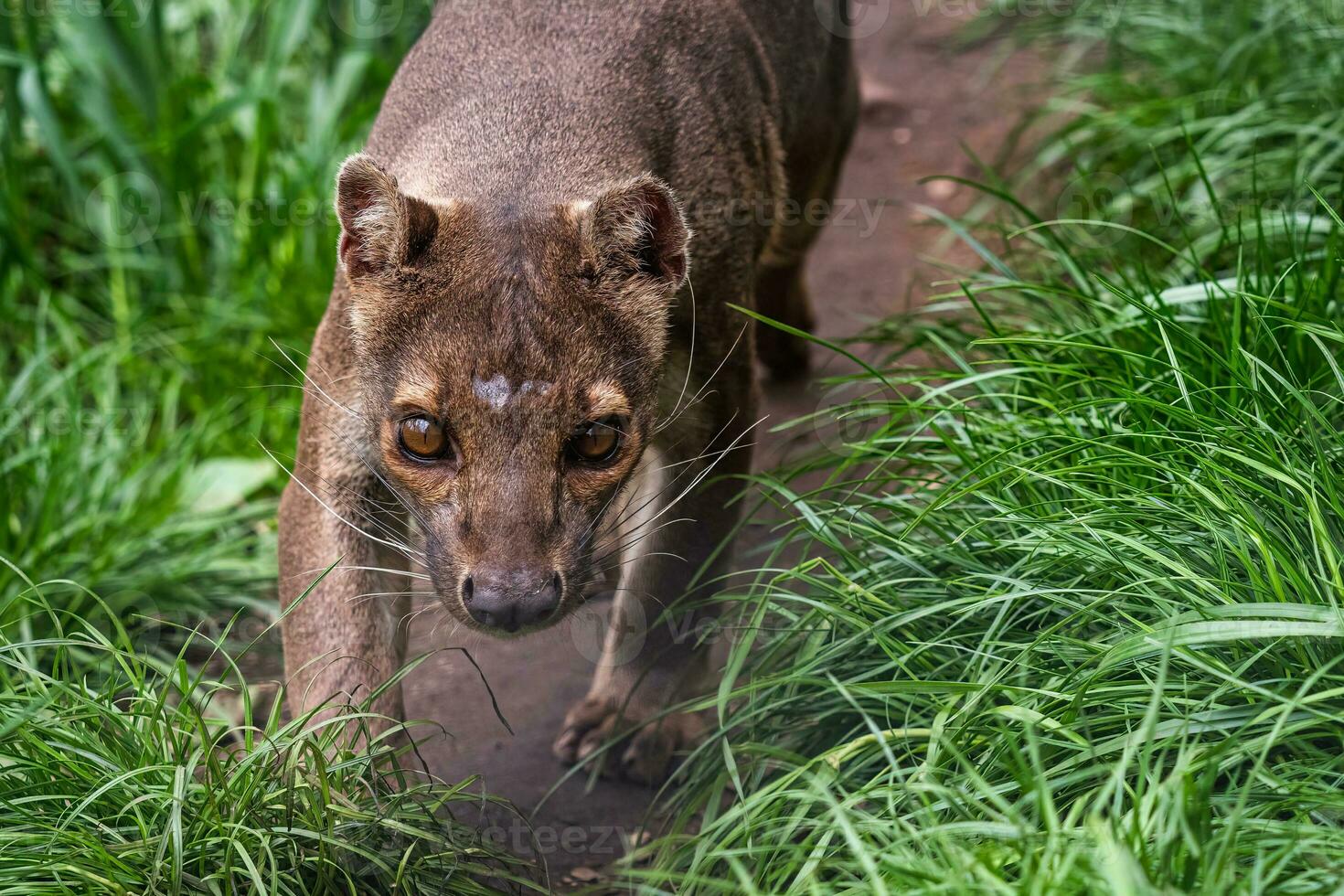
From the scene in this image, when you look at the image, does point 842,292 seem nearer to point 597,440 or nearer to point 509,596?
point 597,440

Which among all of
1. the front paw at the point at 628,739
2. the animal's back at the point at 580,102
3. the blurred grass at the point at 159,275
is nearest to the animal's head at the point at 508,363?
the animal's back at the point at 580,102

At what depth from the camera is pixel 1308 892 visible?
2572 mm

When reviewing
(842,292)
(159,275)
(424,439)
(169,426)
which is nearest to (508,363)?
(424,439)

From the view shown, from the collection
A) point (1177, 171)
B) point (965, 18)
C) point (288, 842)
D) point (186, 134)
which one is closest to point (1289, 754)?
point (288, 842)

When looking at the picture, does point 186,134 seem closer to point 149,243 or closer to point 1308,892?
point 149,243

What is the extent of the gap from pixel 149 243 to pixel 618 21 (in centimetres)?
314

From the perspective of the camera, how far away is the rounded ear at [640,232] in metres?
3.63

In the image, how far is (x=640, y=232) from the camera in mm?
3697

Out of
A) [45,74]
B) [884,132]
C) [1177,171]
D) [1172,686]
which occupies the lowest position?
[884,132]

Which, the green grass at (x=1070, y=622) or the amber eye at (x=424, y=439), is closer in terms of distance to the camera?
the green grass at (x=1070, y=622)

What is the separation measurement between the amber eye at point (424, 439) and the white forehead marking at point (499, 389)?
0.16 metres

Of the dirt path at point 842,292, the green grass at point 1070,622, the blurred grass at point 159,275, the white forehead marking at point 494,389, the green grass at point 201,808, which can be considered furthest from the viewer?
the blurred grass at point 159,275

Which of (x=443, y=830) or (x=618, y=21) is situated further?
(x=618, y=21)

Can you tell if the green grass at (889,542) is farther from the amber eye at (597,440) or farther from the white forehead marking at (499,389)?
the white forehead marking at (499,389)
